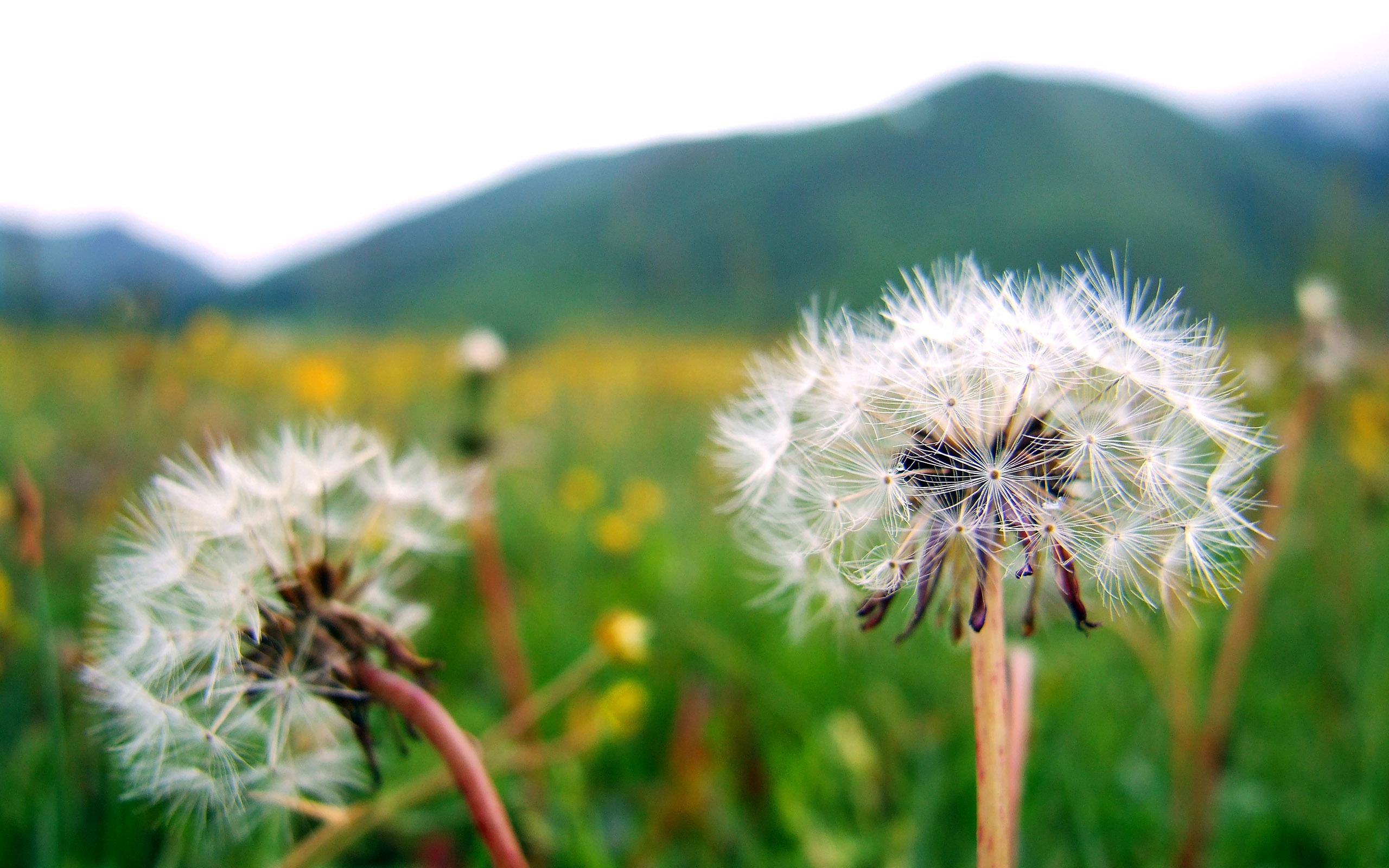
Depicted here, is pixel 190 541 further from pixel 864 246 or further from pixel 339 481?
pixel 864 246

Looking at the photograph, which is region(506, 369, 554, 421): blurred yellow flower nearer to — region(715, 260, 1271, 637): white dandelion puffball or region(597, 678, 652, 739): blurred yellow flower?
region(597, 678, 652, 739): blurred yellow flower

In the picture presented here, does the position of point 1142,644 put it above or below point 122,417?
below

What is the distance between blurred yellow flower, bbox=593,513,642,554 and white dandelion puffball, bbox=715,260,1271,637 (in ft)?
8.51

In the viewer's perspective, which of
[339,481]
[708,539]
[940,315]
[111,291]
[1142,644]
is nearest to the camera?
[940,315]

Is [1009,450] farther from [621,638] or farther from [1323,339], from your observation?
[1323,339]

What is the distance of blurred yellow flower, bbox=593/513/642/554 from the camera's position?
370cm

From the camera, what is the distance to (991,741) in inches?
30.4

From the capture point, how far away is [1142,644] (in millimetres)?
1808

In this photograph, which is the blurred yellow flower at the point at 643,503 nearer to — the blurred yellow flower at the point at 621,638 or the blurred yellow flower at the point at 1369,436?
the blurred yellow flower at the point at 621,638

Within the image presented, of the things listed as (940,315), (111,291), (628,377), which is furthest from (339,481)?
(628,377)

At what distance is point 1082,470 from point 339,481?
3.56 ft

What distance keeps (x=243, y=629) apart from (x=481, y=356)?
1679mm

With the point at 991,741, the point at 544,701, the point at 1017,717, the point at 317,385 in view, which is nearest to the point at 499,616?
the point at 544,701

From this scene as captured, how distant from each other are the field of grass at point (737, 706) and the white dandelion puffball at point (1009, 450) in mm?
162
